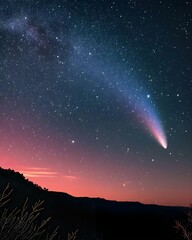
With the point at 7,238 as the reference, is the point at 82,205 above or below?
above

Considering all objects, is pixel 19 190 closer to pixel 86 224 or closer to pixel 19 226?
pixel 86 224

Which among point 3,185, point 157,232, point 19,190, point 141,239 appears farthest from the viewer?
point 157,232

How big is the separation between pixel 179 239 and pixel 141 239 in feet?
34.0

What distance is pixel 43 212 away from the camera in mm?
26484

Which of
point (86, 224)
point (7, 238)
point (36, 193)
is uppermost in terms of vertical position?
point (36, 193)

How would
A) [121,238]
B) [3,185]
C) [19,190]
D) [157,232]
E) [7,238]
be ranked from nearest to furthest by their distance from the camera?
[7,238]
[3,185]
[19,190]
[121,238]
[157,232]

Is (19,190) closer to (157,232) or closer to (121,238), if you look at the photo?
(121,238)

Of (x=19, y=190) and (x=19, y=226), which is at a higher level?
(x=19, y=190)

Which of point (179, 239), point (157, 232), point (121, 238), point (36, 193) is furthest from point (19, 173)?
point (157, 232)

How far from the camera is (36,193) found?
2850 cm

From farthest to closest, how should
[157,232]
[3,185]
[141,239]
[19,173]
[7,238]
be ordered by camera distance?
[157,232], [141,239], [19,173], [3,185], [7,238]

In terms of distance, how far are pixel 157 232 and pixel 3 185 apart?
A: 68.0 meters

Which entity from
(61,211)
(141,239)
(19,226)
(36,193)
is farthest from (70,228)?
(141,239)

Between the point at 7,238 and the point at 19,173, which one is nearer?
the point at 7,238
